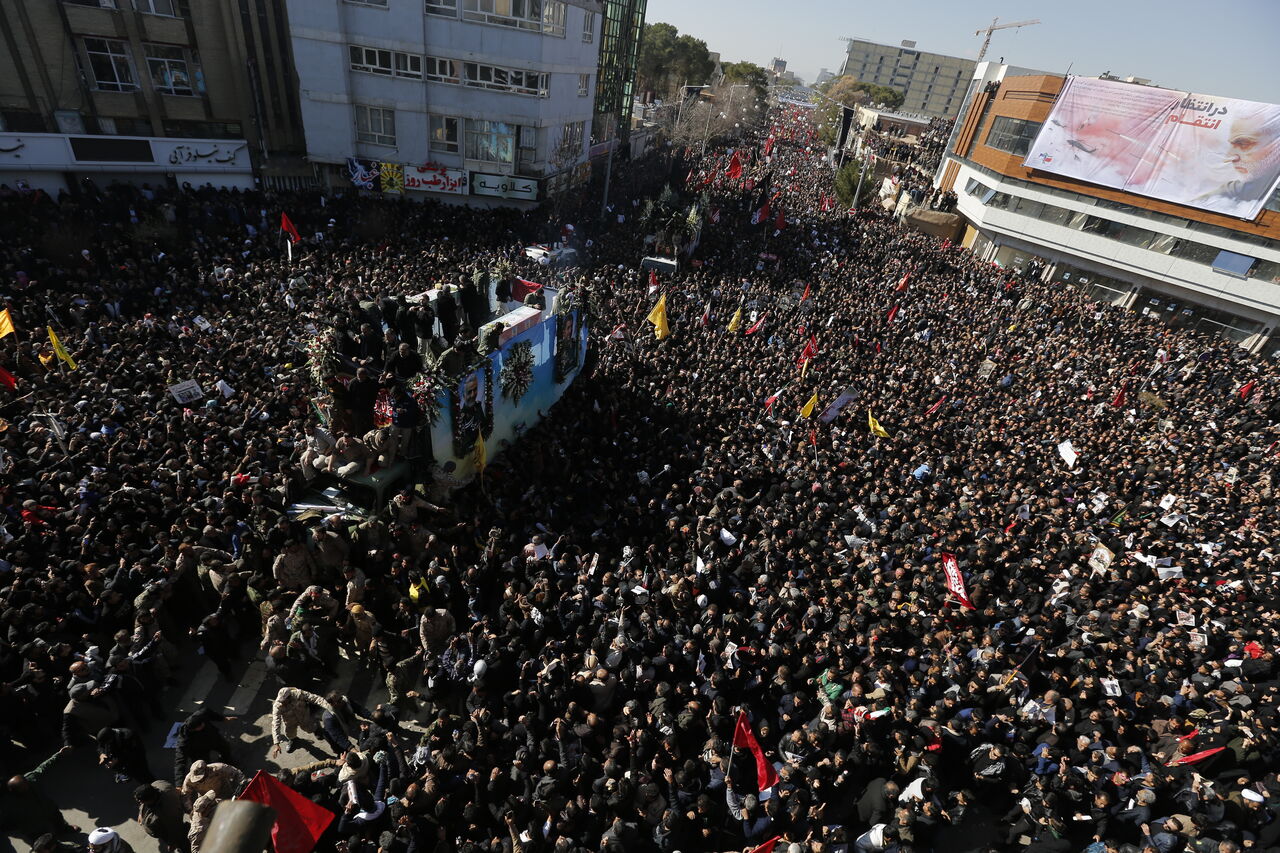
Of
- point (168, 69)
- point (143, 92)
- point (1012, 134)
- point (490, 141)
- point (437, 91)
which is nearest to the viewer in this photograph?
point (143, 92)

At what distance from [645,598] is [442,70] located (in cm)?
2843

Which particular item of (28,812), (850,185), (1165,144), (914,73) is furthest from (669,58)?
(914,73)

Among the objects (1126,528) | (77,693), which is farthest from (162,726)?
(1126,528)

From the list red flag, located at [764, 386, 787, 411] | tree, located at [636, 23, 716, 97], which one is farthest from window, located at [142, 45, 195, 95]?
tree, located at [636, 23, 716, 97]

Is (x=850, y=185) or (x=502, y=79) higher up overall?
(x=502, y=79)

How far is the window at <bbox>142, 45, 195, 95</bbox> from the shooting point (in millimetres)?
25188

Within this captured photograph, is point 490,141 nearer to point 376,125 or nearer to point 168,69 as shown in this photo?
point 376,125

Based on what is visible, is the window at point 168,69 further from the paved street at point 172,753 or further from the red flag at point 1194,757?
the red flag at point 1194,757

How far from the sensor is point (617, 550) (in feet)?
34.1

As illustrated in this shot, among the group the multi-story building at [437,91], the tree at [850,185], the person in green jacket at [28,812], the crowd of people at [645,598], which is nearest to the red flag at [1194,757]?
the crowd of people at [645,598]

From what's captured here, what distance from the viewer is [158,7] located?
2452 cm

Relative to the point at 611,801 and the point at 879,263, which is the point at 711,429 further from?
the point at 879,263

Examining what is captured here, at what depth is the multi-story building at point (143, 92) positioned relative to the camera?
2192 cm

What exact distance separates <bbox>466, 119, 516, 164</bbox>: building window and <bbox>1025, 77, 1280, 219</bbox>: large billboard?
2891 centimetres
